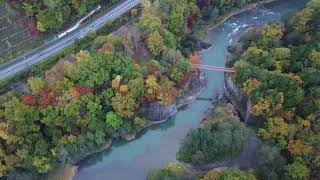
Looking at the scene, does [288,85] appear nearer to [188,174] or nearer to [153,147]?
[188,174]

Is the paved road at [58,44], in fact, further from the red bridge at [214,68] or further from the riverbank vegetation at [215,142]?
the riverbank vegetation at [215,142]

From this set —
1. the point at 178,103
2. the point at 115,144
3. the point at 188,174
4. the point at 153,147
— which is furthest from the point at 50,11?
the point at 188,174

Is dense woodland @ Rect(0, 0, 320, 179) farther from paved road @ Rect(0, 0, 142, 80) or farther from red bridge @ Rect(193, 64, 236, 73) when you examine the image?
red bridge @ Rect(193, 64, 236, 73)

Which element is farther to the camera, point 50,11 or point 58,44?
point 58,44

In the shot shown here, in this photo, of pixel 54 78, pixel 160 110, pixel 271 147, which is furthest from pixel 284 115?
pixel 54 78

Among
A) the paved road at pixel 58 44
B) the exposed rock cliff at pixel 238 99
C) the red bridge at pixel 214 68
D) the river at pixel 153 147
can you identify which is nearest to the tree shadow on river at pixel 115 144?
the river at pixel 153 147
